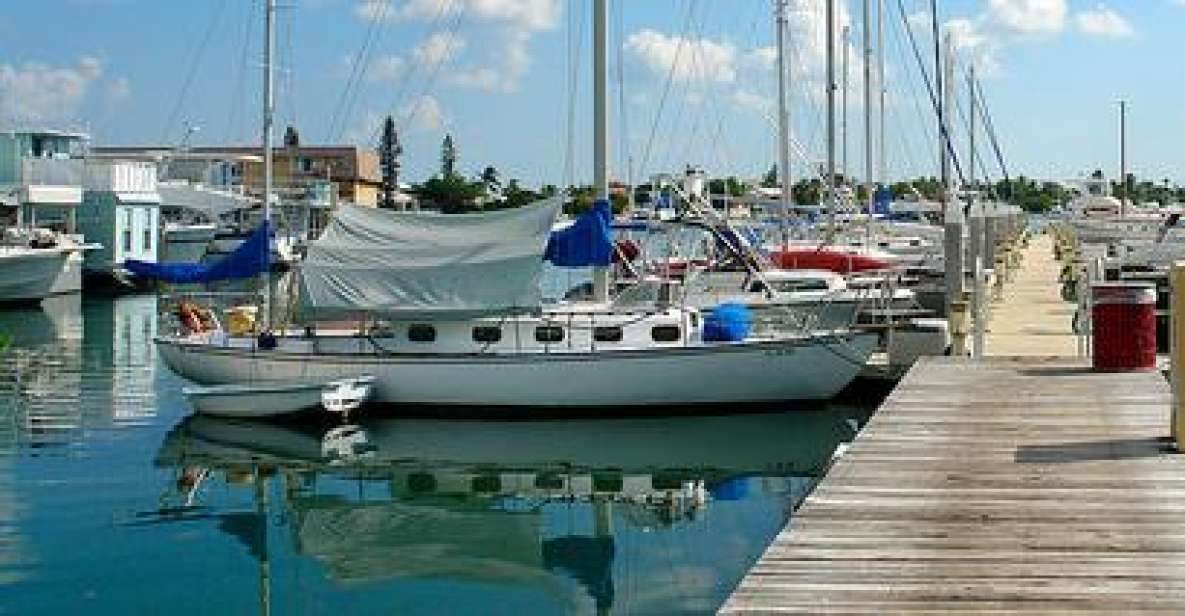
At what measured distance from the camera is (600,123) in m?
27.6

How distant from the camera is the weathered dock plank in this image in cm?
816

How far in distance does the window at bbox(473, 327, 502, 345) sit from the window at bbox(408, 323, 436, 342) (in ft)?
2.70

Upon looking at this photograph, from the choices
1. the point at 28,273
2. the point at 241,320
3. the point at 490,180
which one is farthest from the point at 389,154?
the point at 241,320

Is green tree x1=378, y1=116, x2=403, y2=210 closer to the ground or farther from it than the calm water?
farther from it

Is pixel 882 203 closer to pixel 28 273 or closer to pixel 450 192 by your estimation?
pixel 28 273

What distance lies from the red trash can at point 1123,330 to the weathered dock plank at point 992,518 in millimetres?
2128

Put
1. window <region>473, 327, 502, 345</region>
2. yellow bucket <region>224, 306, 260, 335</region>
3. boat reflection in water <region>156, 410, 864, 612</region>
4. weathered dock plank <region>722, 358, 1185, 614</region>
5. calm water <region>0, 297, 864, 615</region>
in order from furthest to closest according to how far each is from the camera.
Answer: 1. yellow bucket <region>224, 306, 260, 335</region>
2. window <region>473, 327, 502, 345</region>
3. boat reflection in water <region>156, 410, 864, 612</region>
4. calm water <region>0, 297, 864, 615</region>
5. weathered dock plank <region>722, 358, 1185, 614</region>

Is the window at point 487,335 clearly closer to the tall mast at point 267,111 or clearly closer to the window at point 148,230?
the tall mast at point 267,111

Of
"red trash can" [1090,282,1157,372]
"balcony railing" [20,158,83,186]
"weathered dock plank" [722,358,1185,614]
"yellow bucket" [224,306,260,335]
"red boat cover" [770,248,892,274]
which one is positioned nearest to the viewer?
"weathered dock plank" [722,358,1185,614]

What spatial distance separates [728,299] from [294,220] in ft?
225

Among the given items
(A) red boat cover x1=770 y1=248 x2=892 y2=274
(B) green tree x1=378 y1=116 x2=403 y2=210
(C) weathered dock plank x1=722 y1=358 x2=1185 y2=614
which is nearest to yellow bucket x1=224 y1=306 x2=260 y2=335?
(A) red boat cover x1=770 y1=248 x2=892 y2=274

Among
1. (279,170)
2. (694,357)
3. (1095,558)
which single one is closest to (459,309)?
(694,357)

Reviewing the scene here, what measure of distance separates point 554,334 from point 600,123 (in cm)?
404

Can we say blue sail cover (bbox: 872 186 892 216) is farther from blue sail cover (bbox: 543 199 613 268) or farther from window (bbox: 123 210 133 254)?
blue sail cover (bbox: 543 199 613 268)
